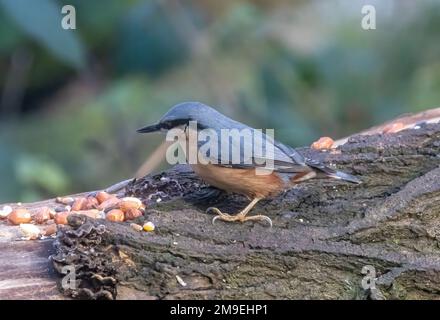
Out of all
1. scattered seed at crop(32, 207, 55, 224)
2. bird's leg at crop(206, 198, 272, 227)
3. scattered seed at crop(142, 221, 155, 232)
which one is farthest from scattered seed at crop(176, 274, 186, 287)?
scattered seed at crop(32, 207, 55, 224)

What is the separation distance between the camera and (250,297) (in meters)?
2.65

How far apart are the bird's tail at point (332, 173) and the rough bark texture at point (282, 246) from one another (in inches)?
2.2

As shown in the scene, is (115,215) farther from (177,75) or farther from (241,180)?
(177,75)

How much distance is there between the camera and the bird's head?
10.3 ft

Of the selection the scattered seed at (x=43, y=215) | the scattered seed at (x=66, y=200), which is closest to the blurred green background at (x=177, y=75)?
the scattered seed at (x=66, y=200)

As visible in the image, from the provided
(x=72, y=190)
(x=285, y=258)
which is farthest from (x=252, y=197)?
(x=72, y=190)

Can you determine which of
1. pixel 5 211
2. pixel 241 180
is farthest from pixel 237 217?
pixel 5 211

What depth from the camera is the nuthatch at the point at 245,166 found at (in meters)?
3.06

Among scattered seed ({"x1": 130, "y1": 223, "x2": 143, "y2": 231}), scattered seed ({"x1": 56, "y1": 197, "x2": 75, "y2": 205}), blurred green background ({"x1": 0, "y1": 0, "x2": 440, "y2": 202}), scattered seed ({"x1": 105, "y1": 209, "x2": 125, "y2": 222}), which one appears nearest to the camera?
scattered seed ({"x1": 130, "y1": 223, "x2": 143, "y2": 231})

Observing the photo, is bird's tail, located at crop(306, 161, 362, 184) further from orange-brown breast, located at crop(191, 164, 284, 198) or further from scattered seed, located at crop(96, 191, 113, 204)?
scattered seed, located at crop(96, 191, 113, 204)

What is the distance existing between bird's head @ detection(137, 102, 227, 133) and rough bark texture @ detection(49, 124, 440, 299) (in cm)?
27

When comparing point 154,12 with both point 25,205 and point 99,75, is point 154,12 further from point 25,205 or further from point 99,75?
point 99,75

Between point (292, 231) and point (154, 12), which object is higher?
point (154, 12)

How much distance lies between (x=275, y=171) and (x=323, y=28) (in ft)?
17.3
